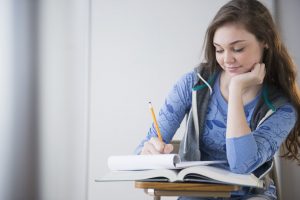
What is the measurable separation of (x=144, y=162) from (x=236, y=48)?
1.58 feet

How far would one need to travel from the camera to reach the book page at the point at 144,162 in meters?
1.05

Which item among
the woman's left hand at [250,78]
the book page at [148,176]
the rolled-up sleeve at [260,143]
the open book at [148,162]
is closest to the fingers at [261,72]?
the woman's left hand at [250,78]

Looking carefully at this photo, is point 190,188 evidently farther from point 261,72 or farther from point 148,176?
point 261,72

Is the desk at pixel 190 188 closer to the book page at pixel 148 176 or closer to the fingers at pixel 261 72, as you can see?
the book page at pixel 148 176

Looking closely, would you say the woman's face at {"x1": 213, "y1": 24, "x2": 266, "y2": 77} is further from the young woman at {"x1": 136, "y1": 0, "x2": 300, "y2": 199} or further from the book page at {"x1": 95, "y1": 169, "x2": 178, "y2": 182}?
the book page at {"x1": 95, "y1": 169, "x2": 178, "y2": 182}

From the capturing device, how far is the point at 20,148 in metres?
2.29

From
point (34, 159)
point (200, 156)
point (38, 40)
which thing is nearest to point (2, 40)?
point (38, 40)

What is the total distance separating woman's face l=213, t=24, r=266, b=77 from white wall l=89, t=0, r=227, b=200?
1.05 meters

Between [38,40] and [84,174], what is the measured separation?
2.67 feet

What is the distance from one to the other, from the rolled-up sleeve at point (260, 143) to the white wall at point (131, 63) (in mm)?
1121

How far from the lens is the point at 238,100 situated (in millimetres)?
1249

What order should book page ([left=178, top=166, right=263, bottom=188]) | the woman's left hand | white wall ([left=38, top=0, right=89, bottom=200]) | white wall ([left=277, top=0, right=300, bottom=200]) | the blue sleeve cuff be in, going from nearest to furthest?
1. book page ([left=178, top=166, right=263, bottom=188])
2. the blue sleeve cuff
3. the woman's left hand
4. white wall ([left=277, top=0, right=300, bottom=200])
5. white wall ([left=38, top=0, right=89, bottom=200])

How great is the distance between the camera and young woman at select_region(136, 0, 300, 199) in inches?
48.0

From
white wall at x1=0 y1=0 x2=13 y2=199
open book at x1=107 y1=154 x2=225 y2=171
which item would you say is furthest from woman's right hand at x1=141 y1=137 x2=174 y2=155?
white wall at x1=0 y1=0 x2=13 y2=199
